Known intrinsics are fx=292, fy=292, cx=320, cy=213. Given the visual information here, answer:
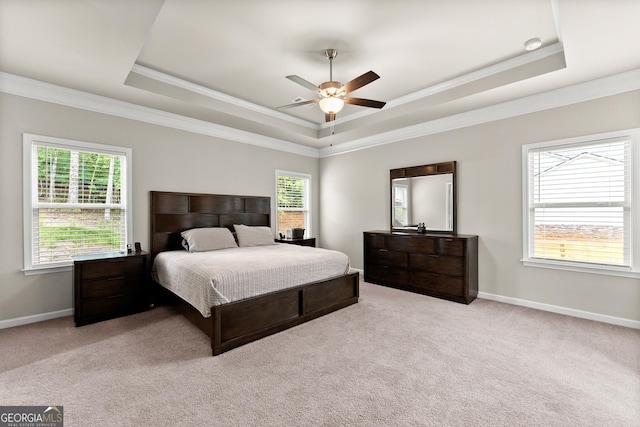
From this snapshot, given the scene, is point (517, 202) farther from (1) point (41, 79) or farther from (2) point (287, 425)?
(1) point (41, 79)

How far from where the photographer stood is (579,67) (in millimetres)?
3010

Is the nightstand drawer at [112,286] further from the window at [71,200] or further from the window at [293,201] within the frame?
the window at [293,201]

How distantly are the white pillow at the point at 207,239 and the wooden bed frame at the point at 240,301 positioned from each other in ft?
1.02

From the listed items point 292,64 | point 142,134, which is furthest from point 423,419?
point 142,134

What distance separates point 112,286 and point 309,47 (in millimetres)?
3524

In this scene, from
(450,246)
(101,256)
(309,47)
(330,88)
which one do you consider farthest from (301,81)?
(101,256)

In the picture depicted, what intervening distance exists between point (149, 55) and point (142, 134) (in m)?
1.30

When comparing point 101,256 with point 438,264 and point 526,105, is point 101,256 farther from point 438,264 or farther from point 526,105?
point 526,105

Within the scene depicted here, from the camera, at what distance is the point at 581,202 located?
11.4 ft

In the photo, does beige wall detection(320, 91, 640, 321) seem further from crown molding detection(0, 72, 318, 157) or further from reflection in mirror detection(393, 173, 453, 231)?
crown molding detection(0, 72, 318, 157)

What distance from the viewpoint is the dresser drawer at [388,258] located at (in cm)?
464

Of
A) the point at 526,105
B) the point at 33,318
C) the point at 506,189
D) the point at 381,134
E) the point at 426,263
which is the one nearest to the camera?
the point at 33,318

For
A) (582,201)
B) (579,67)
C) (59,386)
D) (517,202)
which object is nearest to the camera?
(59,386)

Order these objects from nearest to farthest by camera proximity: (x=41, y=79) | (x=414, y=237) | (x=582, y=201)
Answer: (x=41, y=79), (x=582, y=201), (x=414, y=237)
